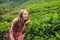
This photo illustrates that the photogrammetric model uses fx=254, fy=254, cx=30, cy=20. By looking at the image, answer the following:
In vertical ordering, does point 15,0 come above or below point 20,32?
below

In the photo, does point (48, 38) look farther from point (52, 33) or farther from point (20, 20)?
point (20, 20)

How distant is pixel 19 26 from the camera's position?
7273 millimetres

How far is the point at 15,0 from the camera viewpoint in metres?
55.3

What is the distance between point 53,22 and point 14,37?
1.33 meters

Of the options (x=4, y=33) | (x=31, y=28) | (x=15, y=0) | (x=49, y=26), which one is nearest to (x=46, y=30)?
(x=49, y=26)

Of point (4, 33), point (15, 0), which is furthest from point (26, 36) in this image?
point (15, 0)

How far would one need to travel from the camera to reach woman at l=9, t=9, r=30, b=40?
7109 mm

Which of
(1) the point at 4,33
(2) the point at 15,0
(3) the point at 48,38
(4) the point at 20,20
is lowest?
(2) the point at 15,0

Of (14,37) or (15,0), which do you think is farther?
(15,0)

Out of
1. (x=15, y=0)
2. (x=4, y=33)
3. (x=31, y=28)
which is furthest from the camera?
(x=15, y=0)

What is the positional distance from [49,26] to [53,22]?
0.25 meters

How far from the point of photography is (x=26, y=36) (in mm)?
8055

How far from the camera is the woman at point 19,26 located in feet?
23.3

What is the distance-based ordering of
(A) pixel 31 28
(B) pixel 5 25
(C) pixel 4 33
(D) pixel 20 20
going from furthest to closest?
1. (B) pixel 5 25
2. (C) pixel 4 33
3. (A) pixel 31 28
4. (D) pixel 20 20
